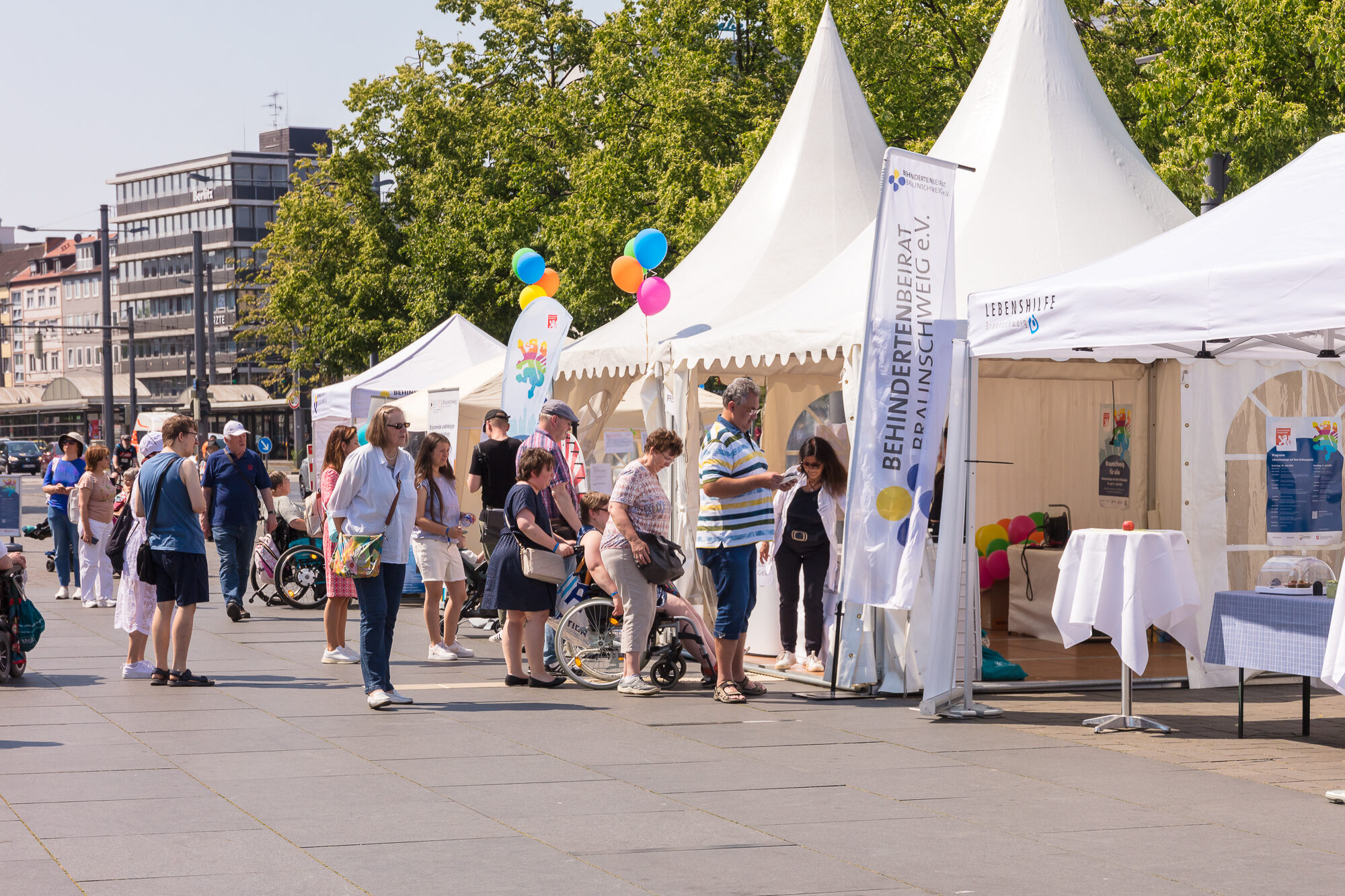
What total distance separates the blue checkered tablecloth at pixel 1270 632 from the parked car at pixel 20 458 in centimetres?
6689

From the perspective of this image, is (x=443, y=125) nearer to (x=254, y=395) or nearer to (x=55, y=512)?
(x=55, y=512)

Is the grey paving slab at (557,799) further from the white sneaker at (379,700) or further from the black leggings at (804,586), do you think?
the black leggings at (804,586)

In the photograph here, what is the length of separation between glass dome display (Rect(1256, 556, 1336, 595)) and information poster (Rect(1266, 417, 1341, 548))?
1560 mm

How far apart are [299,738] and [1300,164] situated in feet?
21.2

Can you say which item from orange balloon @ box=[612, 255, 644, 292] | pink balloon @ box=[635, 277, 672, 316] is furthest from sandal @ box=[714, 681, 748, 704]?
orange balloon @ box=[612, 255, 644, 292]

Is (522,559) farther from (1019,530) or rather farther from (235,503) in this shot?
(1019,530)

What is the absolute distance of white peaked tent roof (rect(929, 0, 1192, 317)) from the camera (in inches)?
452

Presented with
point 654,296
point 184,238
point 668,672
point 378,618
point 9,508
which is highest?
point 184,238

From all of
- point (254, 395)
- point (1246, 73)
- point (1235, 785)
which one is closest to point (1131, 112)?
point (1246, 73)

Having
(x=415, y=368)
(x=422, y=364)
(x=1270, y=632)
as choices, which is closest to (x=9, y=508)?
(x=1270, y=632)

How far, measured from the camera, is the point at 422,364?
22328 mm

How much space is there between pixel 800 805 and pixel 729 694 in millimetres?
3018

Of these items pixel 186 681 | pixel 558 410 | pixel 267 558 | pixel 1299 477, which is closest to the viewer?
pixel 186 681

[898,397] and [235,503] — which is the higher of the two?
[898,397]
